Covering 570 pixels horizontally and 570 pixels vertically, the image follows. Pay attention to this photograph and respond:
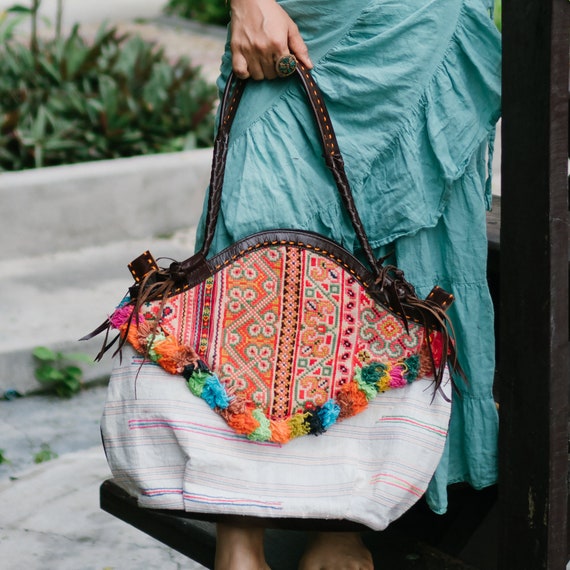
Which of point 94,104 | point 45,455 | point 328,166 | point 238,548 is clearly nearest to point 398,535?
point 238,548

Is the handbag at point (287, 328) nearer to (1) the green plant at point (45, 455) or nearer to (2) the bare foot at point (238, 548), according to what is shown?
(2) the bare foot at point (238, 548)

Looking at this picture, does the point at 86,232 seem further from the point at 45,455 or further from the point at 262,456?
the point at 262,456

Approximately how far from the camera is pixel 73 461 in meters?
3.51

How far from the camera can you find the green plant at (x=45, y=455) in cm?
359

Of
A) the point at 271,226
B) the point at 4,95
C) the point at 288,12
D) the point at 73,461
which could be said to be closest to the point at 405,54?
the point at 288,12

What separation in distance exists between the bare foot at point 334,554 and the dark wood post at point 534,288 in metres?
0.27

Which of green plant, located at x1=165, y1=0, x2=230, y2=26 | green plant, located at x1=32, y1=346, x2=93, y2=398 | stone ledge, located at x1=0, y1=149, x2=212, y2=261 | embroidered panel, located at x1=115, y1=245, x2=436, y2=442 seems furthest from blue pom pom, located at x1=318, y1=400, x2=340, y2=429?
green plant, located at x1=165, y1=0, x2=230, y2=26

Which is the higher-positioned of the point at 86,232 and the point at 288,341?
the point at 288,341

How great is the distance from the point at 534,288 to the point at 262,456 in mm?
562

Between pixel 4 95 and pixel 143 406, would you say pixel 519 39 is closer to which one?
pixel 143 406

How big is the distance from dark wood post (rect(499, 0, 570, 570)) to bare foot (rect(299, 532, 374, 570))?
0.90 ft

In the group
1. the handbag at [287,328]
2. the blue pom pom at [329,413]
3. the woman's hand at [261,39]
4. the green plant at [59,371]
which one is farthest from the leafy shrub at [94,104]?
the blue pom pom at [329,413]

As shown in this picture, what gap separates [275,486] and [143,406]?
269 mm

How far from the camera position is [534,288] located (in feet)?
6.21
